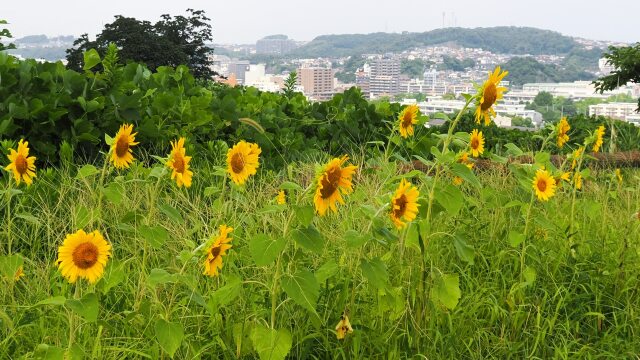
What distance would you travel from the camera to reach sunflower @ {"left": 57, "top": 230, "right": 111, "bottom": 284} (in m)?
1.91

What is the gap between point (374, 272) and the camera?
7.47 ft

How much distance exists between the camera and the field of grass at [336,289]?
7.37ft

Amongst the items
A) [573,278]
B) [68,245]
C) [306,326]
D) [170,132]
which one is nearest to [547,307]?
[573,278]

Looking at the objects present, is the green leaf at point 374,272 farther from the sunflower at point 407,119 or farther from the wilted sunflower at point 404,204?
the sunflower at point 407,119

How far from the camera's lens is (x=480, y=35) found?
77.4 meters

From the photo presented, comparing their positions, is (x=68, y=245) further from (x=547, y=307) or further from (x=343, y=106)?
(x=343, y=106)

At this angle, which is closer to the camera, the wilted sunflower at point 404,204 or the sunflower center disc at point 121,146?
the wilted sunflower at point 404,204

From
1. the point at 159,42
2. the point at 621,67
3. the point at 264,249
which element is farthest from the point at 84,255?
the point at 159,42

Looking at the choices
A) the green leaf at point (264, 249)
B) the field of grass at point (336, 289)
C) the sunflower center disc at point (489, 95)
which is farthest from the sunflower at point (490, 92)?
the green leaf at point (264, 249)

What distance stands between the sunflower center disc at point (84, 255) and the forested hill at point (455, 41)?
68.4 meters

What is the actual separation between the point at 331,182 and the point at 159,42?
62.3 ft

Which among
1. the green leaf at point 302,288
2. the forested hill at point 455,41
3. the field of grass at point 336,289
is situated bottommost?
the field of grass at point 336,289

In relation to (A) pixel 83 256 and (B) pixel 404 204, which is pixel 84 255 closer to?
(A) pixel 83 256

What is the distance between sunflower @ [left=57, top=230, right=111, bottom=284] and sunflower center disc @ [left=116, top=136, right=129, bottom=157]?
0.65m
